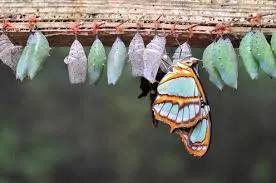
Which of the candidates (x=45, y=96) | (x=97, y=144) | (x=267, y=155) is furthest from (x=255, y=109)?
(x=45, y=96)

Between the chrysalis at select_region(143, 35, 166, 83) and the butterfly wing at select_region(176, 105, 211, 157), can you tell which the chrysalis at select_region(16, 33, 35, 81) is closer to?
the chrysalis at select_region(143, 35, 166, 83)

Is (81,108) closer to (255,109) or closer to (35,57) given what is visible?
(255,109)

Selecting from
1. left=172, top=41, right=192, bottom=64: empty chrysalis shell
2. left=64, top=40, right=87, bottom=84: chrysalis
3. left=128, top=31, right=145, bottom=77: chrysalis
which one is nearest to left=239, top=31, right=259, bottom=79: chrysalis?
left=172, top=41, right=192, bottom=64: empty chrysalis shell

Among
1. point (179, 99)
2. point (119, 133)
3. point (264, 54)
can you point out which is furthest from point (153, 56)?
point (119, 133)

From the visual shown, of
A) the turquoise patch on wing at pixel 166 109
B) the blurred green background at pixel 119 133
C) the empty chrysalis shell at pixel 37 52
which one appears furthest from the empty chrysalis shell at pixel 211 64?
the blurred green background at pixel 119 133

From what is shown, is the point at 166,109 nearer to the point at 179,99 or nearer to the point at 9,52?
the point at 179,99

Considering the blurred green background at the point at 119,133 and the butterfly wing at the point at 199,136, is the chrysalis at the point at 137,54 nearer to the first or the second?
the butterfly wing at the point at 199,136
